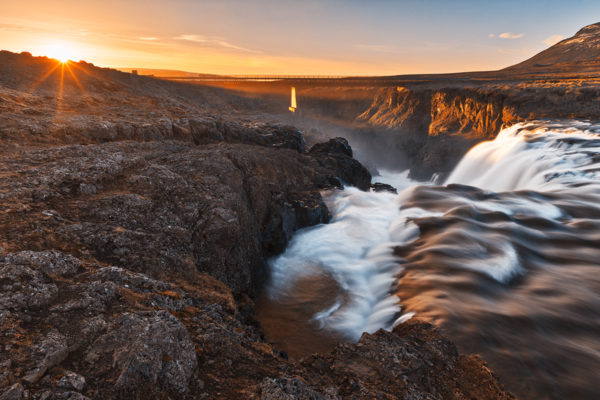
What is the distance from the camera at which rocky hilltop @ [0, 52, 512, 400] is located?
3371 millimetres

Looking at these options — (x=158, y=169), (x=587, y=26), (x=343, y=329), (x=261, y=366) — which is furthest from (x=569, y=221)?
(x=587, y=26)

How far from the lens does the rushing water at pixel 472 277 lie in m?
6.62

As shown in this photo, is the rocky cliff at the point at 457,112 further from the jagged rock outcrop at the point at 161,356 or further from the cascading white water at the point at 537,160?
the jagged rock outcrop at the point at 161,356

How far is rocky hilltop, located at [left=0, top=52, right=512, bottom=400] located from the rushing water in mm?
1472

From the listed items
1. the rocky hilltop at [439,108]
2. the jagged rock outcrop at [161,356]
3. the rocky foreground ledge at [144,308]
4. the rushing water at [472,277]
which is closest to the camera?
the jagged rock outcrop at [161,356]

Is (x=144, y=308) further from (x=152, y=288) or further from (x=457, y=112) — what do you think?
(x=457, y=112)

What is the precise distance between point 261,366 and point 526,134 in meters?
29.1

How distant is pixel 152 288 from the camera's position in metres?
4.95

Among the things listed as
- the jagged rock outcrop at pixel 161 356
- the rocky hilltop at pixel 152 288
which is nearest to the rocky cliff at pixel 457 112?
the rocky hilltop at pixel 152 288

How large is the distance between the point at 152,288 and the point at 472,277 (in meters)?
8.28

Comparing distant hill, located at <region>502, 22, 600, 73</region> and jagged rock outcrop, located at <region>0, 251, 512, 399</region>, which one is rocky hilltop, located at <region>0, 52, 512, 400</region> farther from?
distant hill, located at <region>502, 22, 600, 73</region>

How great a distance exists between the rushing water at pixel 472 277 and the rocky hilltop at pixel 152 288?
58.0 inches

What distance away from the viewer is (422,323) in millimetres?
6023

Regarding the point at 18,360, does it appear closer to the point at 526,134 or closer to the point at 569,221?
the point at 569,221
